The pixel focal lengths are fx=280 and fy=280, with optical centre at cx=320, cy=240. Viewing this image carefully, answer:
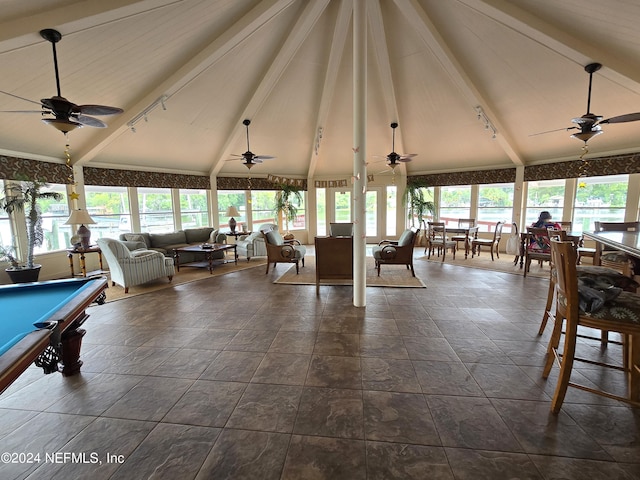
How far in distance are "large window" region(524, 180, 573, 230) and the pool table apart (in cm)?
916

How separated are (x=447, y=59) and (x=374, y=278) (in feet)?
12.6

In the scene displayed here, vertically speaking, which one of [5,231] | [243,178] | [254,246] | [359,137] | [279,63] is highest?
[279,63]

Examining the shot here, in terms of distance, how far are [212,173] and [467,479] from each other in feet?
27.6

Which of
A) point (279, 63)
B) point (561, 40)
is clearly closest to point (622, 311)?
point (561, 40)

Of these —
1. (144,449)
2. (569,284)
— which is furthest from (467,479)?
(144,449)

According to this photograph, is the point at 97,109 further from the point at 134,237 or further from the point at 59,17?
the point at 134,237

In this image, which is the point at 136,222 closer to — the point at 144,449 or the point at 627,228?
the point at 144,449

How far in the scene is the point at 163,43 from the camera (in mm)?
3908

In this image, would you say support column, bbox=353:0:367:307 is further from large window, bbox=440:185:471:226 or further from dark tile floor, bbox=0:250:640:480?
large window, bbox=440:185:471:226

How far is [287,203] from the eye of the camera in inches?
363

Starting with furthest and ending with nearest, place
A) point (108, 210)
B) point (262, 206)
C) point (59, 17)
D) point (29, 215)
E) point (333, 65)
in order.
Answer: point (262, 206) < point (108, 210) < point (333, 65) < point (29, 215) < point (59, 17)

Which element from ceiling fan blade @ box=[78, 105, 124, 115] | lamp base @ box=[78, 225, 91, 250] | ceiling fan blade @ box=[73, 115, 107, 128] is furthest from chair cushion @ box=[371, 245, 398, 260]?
lamp base @ box=[78, 225, 91, 250]

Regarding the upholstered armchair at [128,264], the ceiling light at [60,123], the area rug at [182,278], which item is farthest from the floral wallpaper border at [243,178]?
the ceiling light at [60,123]

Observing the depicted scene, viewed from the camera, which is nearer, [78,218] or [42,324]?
[42,324]
